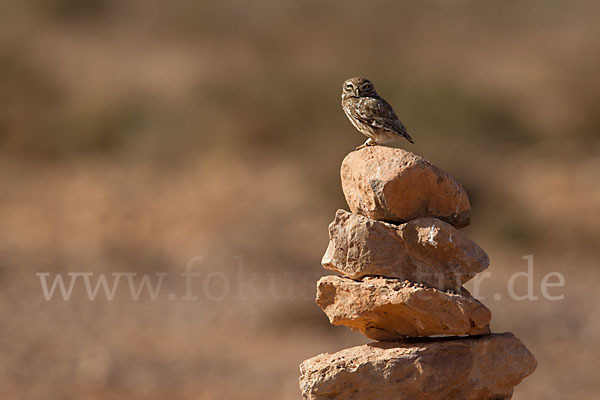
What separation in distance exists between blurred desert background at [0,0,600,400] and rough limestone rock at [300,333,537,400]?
33.0 feet

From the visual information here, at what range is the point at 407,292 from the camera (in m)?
8.05

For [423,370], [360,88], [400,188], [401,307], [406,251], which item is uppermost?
[360,88]

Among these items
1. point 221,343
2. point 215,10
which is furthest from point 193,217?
point 215,10

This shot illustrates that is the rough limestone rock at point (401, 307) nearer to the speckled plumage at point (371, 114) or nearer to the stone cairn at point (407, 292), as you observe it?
the stone cairn at point (407, 292)

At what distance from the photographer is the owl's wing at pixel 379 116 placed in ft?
29.2

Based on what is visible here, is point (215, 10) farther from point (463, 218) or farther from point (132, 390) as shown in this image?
point (463, 218)

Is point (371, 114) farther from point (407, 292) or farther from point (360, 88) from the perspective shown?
point (407, 292)

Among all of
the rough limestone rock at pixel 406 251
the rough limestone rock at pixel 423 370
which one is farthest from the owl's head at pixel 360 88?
the rough limestone rock at pixel 423 370

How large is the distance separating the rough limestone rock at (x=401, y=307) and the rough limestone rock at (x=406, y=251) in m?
0.14

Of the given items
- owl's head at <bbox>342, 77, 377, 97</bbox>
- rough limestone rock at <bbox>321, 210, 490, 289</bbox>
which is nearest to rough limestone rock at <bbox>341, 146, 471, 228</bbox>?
rough limestone rock at <bbox>321, 210, 490, 289</bbox>

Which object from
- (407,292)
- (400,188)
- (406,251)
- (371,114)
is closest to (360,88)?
(371,114)

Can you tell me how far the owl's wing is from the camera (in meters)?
8.89

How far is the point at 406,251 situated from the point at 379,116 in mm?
1428

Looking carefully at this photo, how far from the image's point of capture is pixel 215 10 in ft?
133
